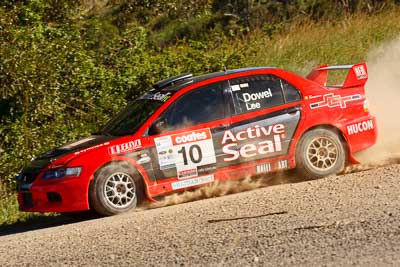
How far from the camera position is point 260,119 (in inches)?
455

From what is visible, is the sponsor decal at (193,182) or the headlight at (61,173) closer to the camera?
the headlight at (61,173)

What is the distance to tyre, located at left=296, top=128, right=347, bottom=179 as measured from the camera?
11.6 m

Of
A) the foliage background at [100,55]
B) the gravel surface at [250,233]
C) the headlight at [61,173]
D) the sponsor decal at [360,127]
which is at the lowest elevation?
the gravel surface at [250,233]

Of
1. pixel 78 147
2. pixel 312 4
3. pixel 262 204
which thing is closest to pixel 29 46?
pixel 78 147

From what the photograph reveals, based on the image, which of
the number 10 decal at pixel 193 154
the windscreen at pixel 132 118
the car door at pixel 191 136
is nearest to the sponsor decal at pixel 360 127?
the car door at pixel 191 136

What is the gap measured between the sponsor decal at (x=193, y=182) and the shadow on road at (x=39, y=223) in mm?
1157

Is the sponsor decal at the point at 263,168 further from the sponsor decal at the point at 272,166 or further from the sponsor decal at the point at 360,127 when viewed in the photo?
the sponsor decal at the point at 360,127

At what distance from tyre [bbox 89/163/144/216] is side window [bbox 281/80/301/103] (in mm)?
2303

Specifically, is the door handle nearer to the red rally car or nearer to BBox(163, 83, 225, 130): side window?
the red rally car

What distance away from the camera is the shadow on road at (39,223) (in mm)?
11477

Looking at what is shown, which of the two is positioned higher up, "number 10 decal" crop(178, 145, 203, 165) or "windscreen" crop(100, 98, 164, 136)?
"windscreen" crop(100, 98, 164, 136)

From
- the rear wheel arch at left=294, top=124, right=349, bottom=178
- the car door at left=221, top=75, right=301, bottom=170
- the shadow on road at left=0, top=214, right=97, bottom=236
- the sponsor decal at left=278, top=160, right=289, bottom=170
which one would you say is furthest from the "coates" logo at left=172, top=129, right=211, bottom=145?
the shadow on road at left=0, top=214, right=97, bottom=236

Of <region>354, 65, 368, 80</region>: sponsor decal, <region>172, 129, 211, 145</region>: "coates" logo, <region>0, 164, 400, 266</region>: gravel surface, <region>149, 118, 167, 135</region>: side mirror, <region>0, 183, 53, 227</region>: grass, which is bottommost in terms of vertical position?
<region>0, 164, 400, 266</region>: gravel surface

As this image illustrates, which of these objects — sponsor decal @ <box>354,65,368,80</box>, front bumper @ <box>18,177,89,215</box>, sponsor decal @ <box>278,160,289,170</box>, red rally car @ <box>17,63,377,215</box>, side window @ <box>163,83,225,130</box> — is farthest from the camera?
sponsor decal @ <box>354,65,368,80</box>
